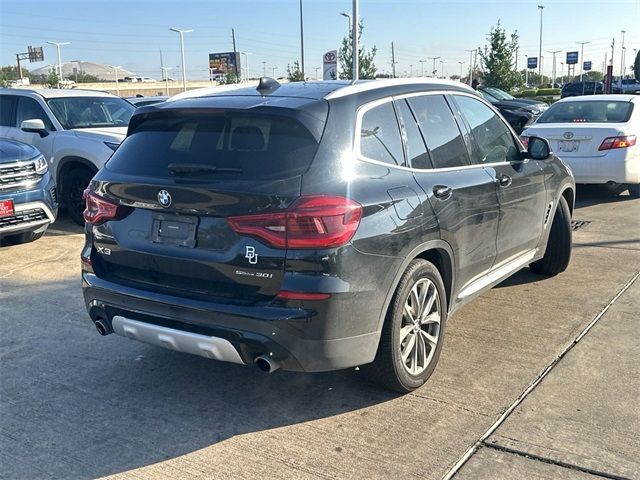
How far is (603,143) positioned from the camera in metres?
9.38

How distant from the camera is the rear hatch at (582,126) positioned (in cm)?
945

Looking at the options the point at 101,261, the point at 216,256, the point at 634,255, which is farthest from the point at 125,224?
the point at 634,255

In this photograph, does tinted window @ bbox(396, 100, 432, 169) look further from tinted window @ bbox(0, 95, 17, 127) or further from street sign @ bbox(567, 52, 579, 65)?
street sign @ bbox(567, 52, 579, 65)

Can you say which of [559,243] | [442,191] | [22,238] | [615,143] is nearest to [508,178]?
[442,191]

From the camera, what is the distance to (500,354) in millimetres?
4316

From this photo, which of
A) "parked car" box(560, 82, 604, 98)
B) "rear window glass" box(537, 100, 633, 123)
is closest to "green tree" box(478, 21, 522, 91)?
"parked car" box(560, 82, 604, 98)

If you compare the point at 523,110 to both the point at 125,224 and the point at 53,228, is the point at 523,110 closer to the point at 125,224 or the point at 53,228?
the point at 53,228

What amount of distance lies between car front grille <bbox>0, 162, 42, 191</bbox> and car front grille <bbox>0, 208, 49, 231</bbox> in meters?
0.30

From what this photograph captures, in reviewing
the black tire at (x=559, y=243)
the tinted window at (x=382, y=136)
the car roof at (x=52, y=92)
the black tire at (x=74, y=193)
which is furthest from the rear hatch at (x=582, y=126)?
the car roof at (x=52, y=92)

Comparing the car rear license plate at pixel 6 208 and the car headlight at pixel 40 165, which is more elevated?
the car headlight at pixel 40 165

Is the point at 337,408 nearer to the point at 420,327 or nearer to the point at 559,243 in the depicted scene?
the point at 420,327

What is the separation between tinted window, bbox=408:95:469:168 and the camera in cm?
409

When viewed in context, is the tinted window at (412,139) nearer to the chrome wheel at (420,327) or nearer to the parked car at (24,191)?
the chrome wheel at (420,327)

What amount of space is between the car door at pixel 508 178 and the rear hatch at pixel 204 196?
1743 mm
